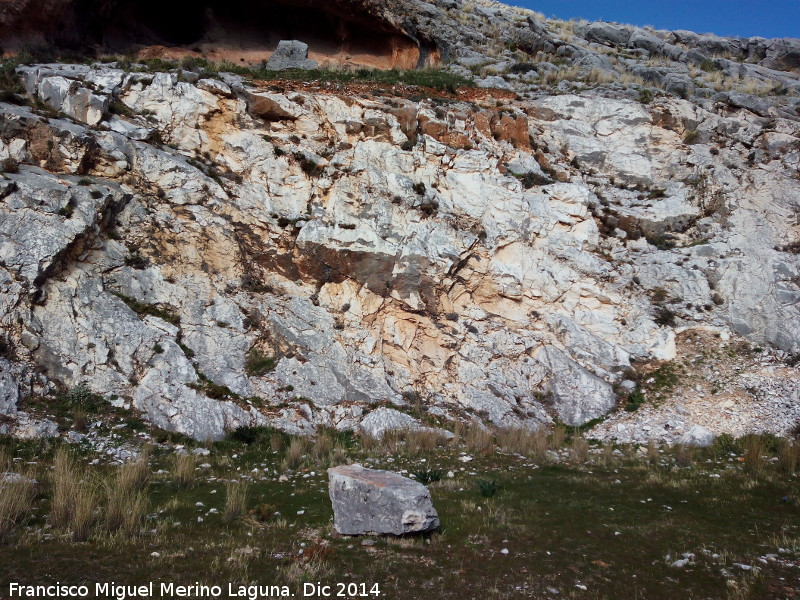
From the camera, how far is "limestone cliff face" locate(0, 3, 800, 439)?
1223 centimetres

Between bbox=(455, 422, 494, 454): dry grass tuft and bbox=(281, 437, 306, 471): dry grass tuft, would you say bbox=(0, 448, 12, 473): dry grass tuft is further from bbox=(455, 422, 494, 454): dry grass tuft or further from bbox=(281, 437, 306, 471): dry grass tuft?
bbox=(455, 422, 494, 454): dry grass tuft

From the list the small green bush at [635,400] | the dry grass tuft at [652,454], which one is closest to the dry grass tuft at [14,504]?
the dry grass tuft at [652,454]

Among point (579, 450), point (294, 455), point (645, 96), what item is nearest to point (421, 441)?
point (294, 455)

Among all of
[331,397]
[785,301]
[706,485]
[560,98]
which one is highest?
[560,98]

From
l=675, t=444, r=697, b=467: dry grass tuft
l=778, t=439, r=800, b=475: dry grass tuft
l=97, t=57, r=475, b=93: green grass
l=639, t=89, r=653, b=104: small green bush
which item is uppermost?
l=639, t=89, r=653, b=104: small green bush

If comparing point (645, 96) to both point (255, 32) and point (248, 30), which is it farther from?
point (248, 30)

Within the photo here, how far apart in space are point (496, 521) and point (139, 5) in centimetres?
A: 2723

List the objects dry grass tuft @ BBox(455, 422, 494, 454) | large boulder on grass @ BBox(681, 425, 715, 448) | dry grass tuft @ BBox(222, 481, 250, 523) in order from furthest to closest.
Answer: large boulder on grass @ BBox(681, 425, 715, 448) < dry grass tuft @ BBox(455, 422, 494, 454) < dry grass tuft @ BBox(222, 481, 250, 523)

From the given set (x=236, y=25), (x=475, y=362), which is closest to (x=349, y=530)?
(x=475, y=362)

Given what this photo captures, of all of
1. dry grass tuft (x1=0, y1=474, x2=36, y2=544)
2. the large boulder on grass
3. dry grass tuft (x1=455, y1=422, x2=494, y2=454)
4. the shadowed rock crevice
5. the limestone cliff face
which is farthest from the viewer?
the shadowed rock crevice

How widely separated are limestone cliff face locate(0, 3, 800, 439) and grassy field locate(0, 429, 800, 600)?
295cm

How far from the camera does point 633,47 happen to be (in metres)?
31.1

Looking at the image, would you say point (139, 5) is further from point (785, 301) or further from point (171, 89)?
point (785, 301)

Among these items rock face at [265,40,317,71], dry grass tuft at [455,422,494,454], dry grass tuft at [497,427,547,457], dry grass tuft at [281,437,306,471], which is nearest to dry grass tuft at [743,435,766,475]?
dry grass tuft at [497,427,547,457]
